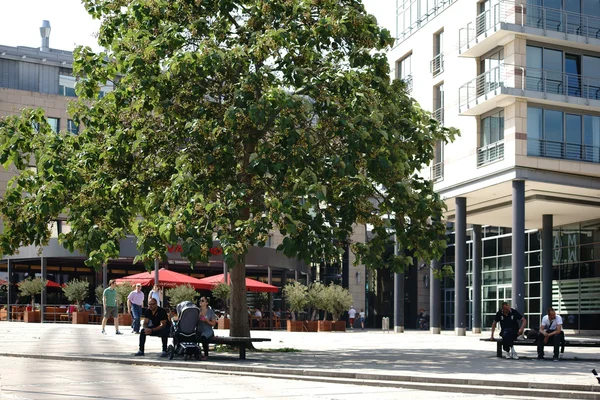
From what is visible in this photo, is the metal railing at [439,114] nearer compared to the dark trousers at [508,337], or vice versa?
the dark trousers at [508,337]

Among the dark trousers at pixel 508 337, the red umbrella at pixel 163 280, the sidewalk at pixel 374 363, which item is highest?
the red umbrella at pixel 163 280

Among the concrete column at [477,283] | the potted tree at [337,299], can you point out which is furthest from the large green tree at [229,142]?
the concrete column at [477,283]

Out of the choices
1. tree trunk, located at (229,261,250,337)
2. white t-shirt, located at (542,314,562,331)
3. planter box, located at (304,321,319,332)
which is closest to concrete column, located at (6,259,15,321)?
planter box, located at (304,321,319,332)

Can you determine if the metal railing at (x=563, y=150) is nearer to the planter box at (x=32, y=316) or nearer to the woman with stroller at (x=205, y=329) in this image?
the woman with stroller at (x=205, y=329)

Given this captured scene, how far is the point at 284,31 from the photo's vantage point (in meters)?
20.3

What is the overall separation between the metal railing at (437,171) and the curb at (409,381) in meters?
27.9

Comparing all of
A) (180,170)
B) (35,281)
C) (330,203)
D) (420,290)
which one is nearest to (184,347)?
(180,170)

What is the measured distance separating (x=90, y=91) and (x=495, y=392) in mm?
12955

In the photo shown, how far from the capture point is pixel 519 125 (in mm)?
38969

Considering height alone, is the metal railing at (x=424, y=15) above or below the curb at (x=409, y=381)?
above

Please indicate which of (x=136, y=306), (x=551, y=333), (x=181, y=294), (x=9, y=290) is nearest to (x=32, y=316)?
(x=9, y=290)

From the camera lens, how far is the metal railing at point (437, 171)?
150 feet

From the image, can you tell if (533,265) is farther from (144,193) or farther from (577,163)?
(144,193)

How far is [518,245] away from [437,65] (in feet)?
38.5
